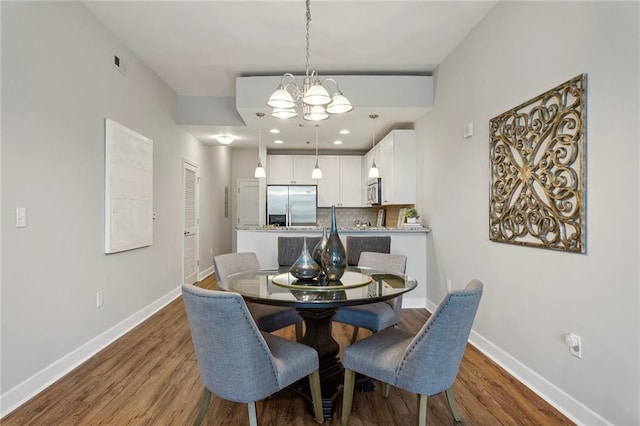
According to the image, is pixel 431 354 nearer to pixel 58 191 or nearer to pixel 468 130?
pixel 468 130

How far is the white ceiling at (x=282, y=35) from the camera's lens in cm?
269

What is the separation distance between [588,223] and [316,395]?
1.71 metres

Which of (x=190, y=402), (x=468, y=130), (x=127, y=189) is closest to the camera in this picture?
(x=190, y=402)

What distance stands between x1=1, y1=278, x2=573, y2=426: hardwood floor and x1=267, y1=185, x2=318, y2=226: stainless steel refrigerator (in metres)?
3.95

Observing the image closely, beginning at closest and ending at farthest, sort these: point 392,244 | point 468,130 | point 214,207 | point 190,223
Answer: point 468,130
point 392,244
point 190,223
point 214,207

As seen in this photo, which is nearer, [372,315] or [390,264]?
[372,315]

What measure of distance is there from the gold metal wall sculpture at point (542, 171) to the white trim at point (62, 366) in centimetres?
332

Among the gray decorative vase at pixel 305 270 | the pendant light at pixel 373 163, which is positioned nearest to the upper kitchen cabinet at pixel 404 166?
the pendant light at pixel 373 163

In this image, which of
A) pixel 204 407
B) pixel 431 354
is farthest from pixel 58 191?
pixel 431 354

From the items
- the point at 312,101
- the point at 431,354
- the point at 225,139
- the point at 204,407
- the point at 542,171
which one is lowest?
the point at 204,407

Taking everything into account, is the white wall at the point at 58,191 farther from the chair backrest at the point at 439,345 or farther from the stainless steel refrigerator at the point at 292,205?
the stainless steel refrigerator at the point at 292,205

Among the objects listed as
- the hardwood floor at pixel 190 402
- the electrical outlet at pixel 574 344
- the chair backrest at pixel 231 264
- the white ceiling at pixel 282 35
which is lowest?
the hardwood floor at pixel 190 402

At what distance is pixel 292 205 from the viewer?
6.48 meters

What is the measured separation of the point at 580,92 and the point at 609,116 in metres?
0.23
